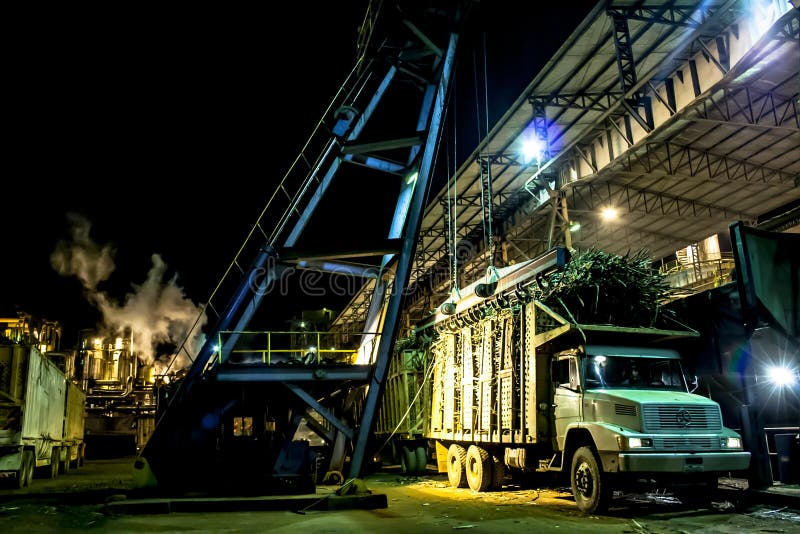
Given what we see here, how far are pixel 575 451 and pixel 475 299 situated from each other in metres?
4.49

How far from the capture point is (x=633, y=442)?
888 centimetres

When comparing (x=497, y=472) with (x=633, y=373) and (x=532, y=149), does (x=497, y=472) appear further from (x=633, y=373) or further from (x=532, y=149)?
(x=532, y=149)

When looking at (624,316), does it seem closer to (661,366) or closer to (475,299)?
(661,366)

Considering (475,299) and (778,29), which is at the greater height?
(778,29)

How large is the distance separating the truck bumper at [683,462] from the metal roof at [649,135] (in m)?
6.58

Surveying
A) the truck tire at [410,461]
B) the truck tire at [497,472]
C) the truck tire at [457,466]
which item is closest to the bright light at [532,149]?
the truck tire at [457,466]

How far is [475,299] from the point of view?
45.3 feet

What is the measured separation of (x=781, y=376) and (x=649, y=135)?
7.43 m

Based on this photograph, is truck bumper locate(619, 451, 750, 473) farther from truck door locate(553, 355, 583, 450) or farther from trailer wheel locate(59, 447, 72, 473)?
trailer wheel locate(59, 447, 72, 473)

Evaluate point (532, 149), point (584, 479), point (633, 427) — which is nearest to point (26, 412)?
point (584, 479)

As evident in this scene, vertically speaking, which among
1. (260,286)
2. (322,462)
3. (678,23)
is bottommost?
(322,462)

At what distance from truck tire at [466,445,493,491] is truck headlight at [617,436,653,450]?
14.8ft

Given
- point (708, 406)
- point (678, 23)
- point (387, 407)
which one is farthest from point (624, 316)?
point (387, 407)

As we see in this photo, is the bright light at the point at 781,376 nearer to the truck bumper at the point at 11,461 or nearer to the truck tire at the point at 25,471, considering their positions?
the truck bumper at the point at 11,461
